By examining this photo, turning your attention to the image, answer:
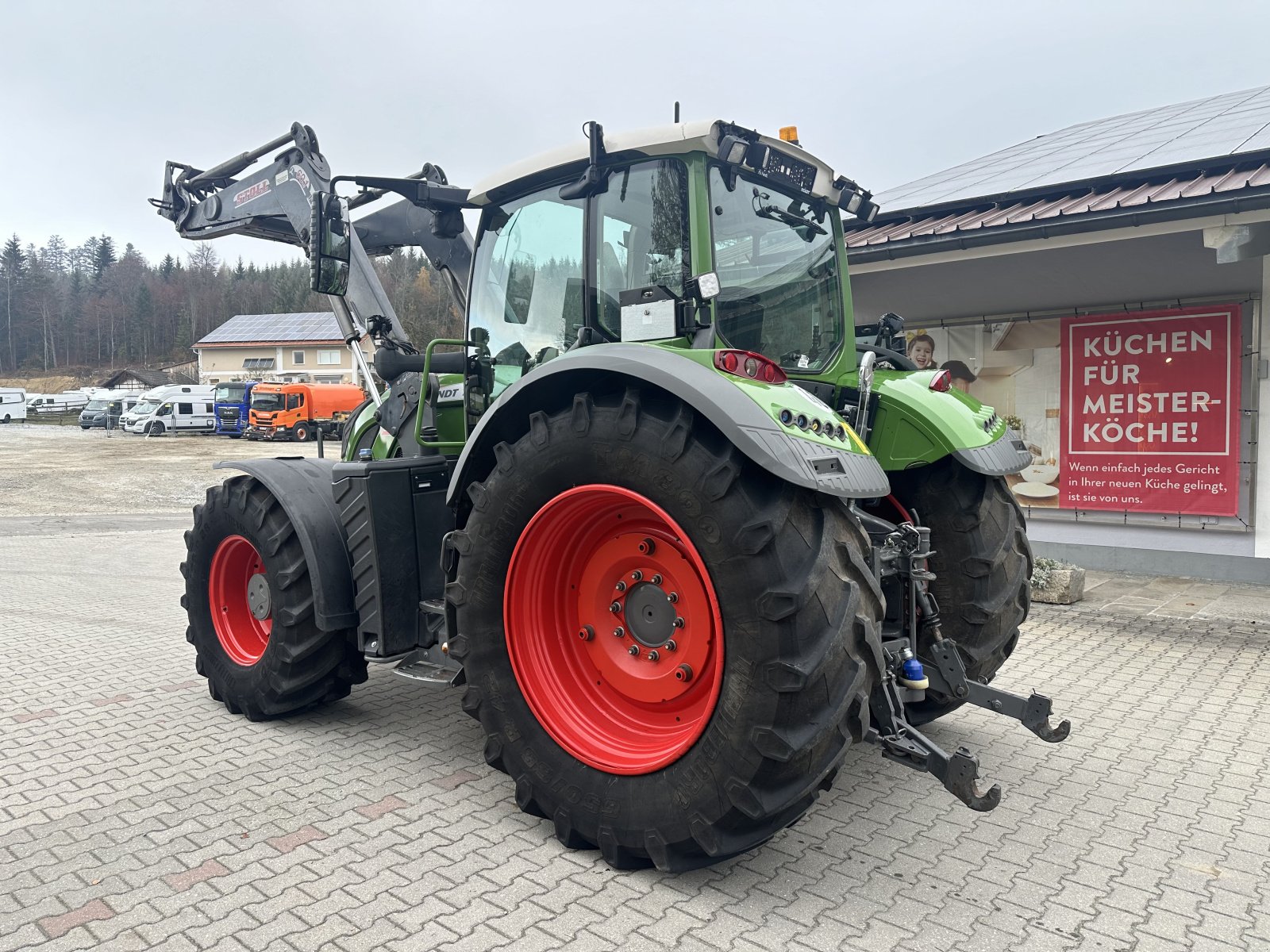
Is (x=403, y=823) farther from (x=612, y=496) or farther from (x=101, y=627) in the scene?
(x=101, y=627)

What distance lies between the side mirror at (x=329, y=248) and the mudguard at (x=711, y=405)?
1.68 m

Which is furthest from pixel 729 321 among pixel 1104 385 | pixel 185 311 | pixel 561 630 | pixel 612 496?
pixel 185 311

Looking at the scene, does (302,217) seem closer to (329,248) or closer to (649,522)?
(329,248)

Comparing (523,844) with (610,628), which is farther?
(610,628)

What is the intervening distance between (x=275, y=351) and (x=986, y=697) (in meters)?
67.6

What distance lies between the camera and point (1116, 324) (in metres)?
8.36

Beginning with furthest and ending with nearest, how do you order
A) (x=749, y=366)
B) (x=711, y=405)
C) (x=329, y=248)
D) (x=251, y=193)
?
(x=251, y=193)
(x=329, y=248)
(x=749, y=366)
(x=711, y=405)

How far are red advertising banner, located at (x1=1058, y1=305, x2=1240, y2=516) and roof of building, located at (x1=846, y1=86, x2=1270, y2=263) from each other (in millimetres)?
1354

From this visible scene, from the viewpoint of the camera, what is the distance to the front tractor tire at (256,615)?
4.14 m

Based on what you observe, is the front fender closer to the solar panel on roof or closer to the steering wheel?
the steering wheel

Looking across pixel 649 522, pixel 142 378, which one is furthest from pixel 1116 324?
pixel 142 378

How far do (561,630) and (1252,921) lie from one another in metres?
2.31

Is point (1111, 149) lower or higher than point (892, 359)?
higher

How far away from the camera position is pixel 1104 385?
8484mm
